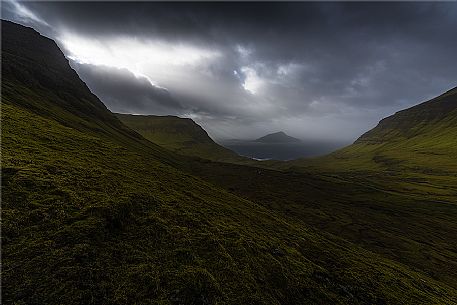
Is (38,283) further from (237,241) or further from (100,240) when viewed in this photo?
(237,241)

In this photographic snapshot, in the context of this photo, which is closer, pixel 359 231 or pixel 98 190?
pixel 98 190

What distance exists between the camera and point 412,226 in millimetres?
100438

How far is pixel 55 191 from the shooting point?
24266 millimetres

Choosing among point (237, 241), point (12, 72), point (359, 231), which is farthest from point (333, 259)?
point (12, 72)

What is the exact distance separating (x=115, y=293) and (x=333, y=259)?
2943 cm

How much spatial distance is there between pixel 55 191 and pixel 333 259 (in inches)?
1370

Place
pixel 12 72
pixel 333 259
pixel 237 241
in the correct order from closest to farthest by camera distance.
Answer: pixel 237 241 < pixel 333 259 < pixel 12 72

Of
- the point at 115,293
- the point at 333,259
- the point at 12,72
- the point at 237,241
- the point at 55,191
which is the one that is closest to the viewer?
the point at 115,293

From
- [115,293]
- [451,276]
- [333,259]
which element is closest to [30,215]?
[115,293]

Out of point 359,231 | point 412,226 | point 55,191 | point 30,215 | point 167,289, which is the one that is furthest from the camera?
point 412,226

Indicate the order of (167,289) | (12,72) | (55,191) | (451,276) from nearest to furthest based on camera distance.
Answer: (167,289)
(55,191)
(451,276)
(12,72)

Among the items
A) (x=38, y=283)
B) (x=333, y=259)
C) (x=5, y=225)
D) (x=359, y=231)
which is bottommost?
(x=359, y=231)

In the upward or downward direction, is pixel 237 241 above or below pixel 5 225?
below

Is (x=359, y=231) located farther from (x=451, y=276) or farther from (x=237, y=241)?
(x=237, y=241)
